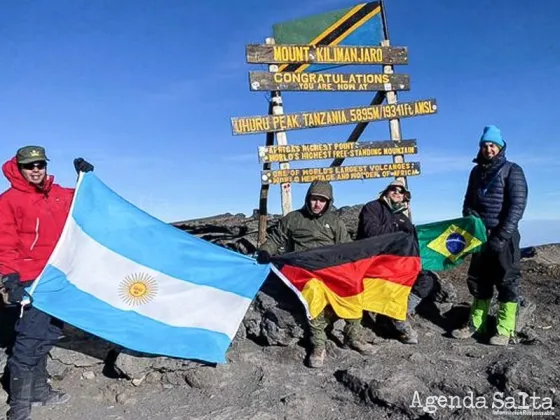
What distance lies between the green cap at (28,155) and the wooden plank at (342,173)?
167 inches

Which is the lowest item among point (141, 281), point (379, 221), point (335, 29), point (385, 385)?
point (385, 385)

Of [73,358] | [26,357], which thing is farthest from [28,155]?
[73,358]

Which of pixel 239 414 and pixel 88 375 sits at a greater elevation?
pixel 88 375

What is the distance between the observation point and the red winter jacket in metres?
4.85

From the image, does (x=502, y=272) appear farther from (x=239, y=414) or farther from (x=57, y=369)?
(x=57, y=369)

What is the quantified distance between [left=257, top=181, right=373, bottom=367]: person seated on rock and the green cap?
275 centimetres

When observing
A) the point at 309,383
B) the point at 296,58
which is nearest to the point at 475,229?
the point at 309,383

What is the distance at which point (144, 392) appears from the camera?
223 inches

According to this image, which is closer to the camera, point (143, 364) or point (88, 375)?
point (143, 364)

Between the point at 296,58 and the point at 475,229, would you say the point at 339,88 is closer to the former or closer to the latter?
the point at 296,58

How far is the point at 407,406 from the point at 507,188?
303 centimetres

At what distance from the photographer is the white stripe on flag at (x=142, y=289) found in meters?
5.34

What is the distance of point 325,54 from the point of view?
8930mm

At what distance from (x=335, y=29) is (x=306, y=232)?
4463 millimetres
